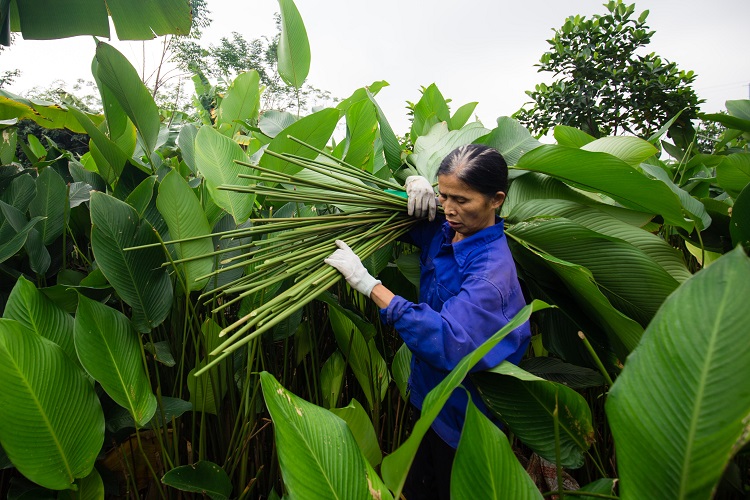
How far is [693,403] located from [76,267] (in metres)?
1.36

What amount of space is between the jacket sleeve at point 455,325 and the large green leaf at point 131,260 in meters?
0.45

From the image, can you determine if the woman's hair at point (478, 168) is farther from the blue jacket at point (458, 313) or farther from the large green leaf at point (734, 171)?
the large green leaf at point (734, 171)

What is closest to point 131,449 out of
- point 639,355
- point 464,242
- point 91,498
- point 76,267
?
point 91,498

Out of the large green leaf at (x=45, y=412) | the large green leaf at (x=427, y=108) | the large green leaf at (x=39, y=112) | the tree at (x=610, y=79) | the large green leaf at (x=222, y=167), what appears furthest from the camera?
the tree at (x=610, y=79)

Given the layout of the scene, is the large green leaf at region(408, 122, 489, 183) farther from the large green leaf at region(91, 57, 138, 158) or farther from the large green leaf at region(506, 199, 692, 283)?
the large green leaf at region(91, 57, 138, 158)

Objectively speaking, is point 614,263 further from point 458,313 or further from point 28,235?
point 28,235

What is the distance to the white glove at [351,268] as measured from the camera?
2.78 ft

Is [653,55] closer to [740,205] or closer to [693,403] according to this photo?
[740,205]

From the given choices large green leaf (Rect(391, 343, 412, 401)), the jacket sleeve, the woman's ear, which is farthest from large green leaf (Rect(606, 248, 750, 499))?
large green leaf (Rect(391, 343, 412, 401))

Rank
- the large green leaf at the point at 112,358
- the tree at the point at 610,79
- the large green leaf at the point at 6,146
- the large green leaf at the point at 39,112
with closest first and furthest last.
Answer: the large green leaf at the point at 112,358 → the large green leaf at the point at 6,146 → the large green leaf at the point at 39,112 → the tree at the point at 610,79

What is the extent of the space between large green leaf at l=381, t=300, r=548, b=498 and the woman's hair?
0.42 meters

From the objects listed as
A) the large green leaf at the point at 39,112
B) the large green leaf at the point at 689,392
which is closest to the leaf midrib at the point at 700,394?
the large green leaf at the point at 689,392

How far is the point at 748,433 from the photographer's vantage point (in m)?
0.32

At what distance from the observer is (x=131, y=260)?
0.87 metres
